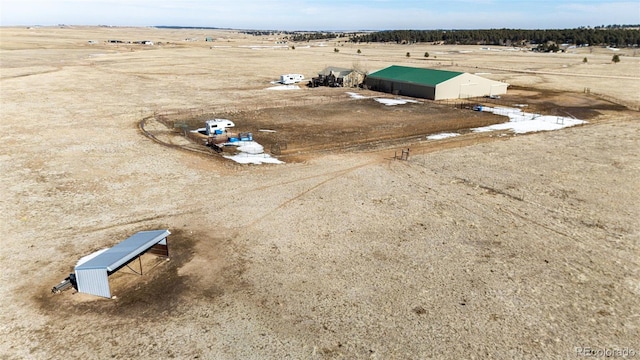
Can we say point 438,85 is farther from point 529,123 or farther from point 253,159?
point 253,159

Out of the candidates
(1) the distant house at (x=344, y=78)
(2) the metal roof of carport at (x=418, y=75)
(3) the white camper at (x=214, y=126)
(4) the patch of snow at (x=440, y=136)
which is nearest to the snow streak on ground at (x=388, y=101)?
(2) the metal roof of carport at (x=418, y=75)

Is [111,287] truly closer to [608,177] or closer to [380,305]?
[380,305]

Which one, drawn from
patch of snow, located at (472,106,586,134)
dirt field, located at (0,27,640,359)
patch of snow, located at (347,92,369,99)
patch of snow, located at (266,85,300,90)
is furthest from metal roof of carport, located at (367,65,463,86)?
dirt field, located at (0,27,640,359)

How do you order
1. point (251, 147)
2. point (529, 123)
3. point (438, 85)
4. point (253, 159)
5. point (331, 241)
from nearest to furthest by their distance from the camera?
point (331, 241)
point (253, 159)
point (251, 147)
point (529, 123)
point (438, 85)

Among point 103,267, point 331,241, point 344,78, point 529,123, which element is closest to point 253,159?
point 331,241

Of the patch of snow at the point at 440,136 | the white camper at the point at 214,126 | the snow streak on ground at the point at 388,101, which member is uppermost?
the snow streak on ground at the point at 388,101

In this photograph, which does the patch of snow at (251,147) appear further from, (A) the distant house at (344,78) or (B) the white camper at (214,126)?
(A) the distant house at (344,78)

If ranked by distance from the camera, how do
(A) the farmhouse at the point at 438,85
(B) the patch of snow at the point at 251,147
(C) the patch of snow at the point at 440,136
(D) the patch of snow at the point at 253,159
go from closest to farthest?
(D) the patch of snow at the point at 253,159
(B) the patch of snow at the point at 251,147
(C) the patch of snow at the point at 440,136
(A) the farmhouse at the point at 438,85
